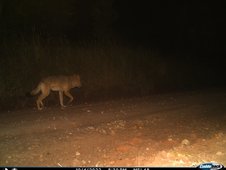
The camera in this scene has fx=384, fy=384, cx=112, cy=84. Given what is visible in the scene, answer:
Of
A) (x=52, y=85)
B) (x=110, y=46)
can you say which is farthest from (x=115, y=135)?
(x=110, y=46)

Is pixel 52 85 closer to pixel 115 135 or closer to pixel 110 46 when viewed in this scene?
pixel 115 135

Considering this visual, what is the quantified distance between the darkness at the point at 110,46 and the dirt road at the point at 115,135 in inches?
154

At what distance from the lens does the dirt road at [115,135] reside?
868 cm

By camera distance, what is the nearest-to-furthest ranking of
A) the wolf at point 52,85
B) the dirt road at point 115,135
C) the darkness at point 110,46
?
1. the dirt road at point 115,135
2. the wolf at point 52,85
3. the darkness at point 110,46

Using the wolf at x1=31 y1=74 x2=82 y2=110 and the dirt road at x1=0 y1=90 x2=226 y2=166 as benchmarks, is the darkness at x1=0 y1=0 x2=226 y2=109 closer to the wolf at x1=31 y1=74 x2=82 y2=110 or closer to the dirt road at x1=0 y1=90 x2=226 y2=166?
the wolf at x1=31 y1=74 x2=82 y2=110

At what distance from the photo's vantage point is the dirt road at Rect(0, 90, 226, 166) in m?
8.68

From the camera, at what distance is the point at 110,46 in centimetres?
2381

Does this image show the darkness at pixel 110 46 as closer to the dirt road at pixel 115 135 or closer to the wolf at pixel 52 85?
the wolf at pixel 52 85

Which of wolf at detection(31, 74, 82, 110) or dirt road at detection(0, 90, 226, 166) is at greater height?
wolf at detection(31, 74, 82, 110)

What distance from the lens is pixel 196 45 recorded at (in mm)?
33281

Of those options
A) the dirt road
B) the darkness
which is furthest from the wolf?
the darkness

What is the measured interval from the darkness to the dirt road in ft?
12.9

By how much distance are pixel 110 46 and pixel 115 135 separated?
43.5ft

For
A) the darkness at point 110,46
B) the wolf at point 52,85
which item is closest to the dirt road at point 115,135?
the wolf at point 52,85
